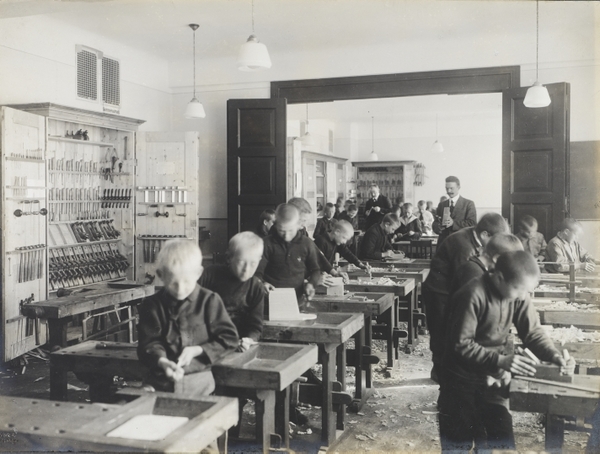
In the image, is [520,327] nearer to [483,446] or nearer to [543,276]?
[483,446]

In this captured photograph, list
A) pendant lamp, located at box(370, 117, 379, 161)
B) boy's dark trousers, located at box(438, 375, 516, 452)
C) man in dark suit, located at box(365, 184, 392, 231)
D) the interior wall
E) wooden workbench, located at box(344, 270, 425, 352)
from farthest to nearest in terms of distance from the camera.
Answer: pendant lamp, located at box(370, 117, 379, 161) < man in dark suit, located at box(365, 184, 392, 231) < the interior wall < wooden workbench, located at box(344, 270, 425, 352) < boy's dark trousers, located at box(438, 375, 516, 452)

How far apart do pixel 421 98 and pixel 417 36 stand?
5329mm

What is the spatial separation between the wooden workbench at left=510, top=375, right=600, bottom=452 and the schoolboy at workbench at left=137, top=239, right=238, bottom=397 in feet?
4.43

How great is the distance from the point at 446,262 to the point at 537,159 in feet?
13.0

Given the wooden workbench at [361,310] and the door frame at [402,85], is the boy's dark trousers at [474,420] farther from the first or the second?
the door frame at [402,85]

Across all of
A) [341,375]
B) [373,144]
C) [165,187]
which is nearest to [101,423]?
[341,375]

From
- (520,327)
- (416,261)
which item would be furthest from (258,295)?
(416,261)

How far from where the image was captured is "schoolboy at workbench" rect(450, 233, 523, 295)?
3.34m

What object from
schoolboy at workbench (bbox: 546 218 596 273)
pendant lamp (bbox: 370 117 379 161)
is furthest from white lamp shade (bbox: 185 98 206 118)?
pendant lamp (bbox: 370 117 379 161)

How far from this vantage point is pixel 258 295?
347 centimetres

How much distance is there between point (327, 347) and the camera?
385 cm

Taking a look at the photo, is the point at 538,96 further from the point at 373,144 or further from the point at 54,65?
the point at 373,144

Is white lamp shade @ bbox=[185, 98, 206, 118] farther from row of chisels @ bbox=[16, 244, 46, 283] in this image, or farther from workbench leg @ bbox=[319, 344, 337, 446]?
workbench leg @ bbox=[319, 344, 337, 446]

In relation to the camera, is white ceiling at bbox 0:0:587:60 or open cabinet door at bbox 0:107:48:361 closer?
open cabinet door at bbox 0:107:48:361
